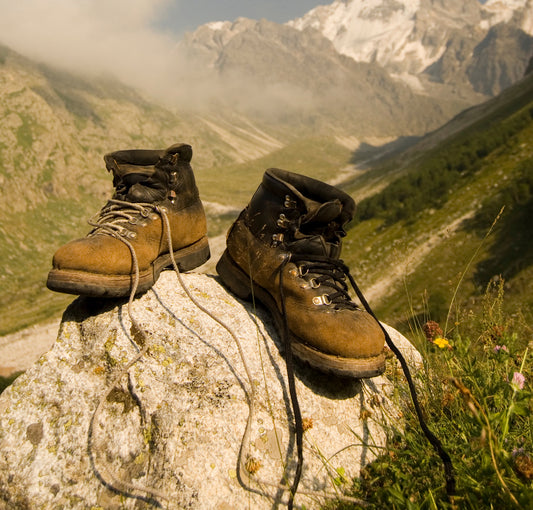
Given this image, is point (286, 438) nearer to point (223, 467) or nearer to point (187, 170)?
point (223, 467)

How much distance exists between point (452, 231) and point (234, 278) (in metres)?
31.5

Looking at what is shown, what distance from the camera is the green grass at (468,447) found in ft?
5.17

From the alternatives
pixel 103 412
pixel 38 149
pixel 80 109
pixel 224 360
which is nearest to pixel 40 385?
pixel 103 412

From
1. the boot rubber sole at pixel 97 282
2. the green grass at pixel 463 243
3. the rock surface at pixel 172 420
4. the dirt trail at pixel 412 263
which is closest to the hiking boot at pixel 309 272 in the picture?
the rock surface at pixel 172 420

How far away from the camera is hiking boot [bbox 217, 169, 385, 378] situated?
9.93ft

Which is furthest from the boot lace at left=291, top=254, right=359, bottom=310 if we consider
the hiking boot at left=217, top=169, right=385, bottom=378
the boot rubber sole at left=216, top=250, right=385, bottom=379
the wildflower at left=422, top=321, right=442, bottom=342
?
the wildflower at left=422, top=321, right=442, bottom=342

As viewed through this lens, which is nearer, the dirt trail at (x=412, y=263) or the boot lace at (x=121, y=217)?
the boot lace at (x=121, y=217)

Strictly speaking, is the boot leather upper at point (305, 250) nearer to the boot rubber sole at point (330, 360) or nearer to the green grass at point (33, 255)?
the boot rubber sole at point (330, 360)

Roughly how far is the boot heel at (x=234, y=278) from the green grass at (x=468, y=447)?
5.76ft

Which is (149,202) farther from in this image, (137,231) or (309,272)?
(309,272)

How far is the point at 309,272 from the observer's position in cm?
349

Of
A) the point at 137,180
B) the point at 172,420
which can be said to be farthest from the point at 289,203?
the point at 172,420

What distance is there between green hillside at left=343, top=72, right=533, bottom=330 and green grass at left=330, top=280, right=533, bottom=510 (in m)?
14.2

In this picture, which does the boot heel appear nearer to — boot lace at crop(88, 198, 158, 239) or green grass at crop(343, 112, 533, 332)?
boot lace at crop(88, 198, 158, 239)
